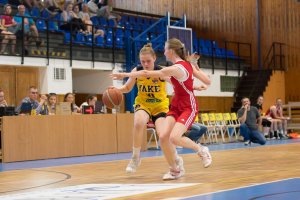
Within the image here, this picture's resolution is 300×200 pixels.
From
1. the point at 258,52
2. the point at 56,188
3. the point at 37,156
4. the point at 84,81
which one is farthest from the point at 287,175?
the point at 258,52

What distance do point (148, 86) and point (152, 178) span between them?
114 centimetres

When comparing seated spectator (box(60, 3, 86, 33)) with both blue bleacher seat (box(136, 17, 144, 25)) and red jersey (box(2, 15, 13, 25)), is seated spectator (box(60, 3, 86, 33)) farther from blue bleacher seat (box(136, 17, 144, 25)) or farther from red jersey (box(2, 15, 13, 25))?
blue bleacher seat (box(136, 17, 144, 25))

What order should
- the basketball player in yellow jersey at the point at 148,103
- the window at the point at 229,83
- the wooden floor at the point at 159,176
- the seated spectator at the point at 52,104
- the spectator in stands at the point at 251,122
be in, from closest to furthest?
the wooden floor at the point at 159,176, the basketball player in yellow jersey at the point at 148,103, the seated spectator at the point at 52,104, the spectator in stands at the point at 251,122, the window at the point at 229,83

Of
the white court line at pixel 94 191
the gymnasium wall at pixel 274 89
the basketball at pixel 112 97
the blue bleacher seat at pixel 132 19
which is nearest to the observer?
the white court line at pixel 94 191

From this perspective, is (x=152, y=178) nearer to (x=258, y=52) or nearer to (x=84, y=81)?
(x=84, y=81)

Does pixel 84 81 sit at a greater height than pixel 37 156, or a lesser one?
greater

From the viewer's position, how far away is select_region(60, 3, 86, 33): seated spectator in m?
17.7

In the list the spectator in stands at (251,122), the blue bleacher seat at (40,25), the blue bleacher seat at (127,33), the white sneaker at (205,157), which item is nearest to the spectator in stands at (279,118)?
the spectator in stands at (251,122)

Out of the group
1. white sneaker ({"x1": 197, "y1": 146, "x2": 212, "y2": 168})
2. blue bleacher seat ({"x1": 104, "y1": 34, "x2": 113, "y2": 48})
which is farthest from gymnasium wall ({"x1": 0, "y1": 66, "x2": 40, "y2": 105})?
white sneaker ({"x1": 197, "y1": 146, "x2": 212, "y2": 168})

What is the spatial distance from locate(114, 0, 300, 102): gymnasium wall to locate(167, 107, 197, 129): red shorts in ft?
57.1

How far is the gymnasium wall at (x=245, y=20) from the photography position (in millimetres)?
23219

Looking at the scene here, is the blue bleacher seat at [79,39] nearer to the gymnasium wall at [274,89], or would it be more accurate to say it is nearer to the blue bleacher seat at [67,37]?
the blue bleacher seat at [67,37]

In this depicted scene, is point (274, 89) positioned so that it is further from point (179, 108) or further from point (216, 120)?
point (179, 108)

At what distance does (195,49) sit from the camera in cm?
2159
